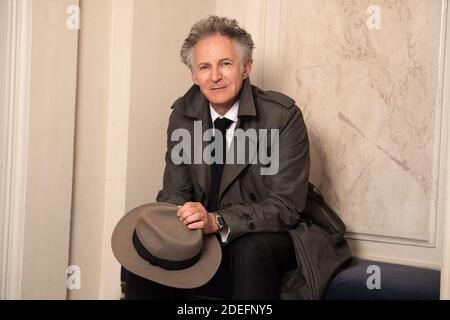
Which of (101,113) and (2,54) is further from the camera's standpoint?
(101,113)

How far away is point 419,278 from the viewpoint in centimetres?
219

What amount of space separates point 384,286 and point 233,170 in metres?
0.73

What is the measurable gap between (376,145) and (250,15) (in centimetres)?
103

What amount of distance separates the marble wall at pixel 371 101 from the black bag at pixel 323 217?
45 centimetres

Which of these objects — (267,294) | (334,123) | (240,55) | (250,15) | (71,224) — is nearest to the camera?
(267,294)

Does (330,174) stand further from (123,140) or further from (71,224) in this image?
(71,224)

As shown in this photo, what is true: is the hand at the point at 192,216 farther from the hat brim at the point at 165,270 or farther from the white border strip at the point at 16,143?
the white border strip at the point at 16,143

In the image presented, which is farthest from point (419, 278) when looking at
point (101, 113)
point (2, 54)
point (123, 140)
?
point (2, 54)

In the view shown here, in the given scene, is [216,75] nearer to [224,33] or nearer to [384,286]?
[224,33]

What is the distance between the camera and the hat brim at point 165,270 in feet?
6.01

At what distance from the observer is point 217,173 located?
7.64 ft

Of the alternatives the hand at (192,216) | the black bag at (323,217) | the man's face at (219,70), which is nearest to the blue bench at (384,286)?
the black bag at (323,217)

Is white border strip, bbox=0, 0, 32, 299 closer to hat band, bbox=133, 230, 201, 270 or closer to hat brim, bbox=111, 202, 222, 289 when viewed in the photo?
hat brim, bbox=111, 202, 222, 289

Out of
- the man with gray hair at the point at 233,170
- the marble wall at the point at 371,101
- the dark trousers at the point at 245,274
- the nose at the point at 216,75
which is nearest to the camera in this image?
the dark trousers at the point at 245,274
